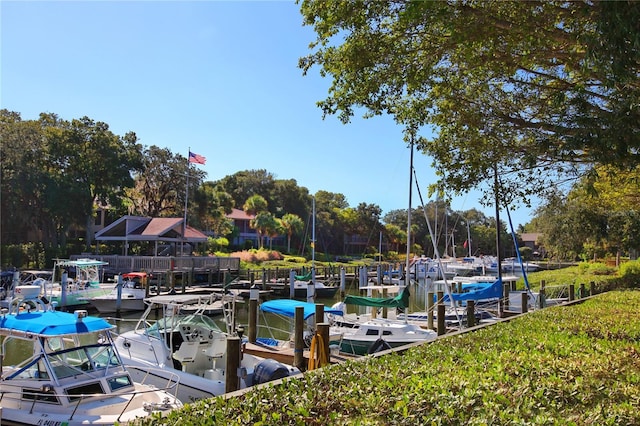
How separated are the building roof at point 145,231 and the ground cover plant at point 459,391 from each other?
1298 inches

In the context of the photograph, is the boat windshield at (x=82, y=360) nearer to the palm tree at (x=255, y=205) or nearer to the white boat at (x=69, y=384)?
the white boat at (x=69, y=384)

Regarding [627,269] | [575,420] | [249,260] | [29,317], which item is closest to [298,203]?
[249,260]

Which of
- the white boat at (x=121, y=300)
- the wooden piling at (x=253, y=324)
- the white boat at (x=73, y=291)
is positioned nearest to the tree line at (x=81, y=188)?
the white boat at (x=73, y=291)

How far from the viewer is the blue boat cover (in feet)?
32.1

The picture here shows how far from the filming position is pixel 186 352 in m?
12.0

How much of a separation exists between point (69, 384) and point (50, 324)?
1364 mm

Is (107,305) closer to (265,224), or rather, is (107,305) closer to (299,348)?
(299,348)

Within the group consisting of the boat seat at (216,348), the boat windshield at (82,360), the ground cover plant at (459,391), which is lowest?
the boat seat at (216,348)

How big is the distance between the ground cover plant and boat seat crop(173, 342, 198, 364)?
5783mm

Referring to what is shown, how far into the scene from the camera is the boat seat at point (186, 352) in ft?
39.4

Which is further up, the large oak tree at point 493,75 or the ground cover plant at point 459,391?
the large oak tree at point 493,75

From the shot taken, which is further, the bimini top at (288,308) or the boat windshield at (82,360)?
the bimini top at (288,308)

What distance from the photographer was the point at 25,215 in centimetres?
4153

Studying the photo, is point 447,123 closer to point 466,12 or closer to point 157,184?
point 466,12
